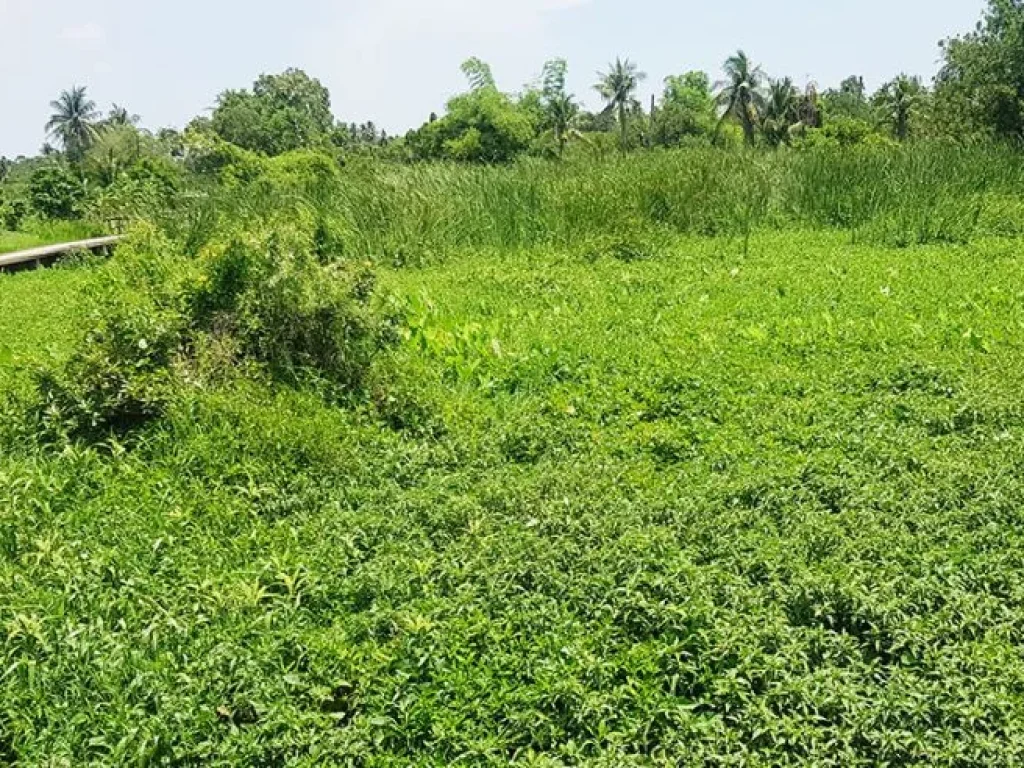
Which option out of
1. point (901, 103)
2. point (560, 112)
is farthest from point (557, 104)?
point (901, 103)

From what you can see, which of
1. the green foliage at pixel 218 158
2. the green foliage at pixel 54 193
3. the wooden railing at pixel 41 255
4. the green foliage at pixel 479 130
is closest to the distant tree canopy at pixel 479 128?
the green foliage at pixel 479 130

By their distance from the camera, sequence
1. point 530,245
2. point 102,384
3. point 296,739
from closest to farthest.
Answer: point 296,739 → point 102,384 → point 530,245

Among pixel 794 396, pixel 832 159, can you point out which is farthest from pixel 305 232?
pixel 832 159

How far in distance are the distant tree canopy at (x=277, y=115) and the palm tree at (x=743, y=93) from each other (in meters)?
19.1

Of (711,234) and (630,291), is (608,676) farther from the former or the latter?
(711,234)

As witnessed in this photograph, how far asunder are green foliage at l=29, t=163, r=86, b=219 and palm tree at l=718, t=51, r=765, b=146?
24.6 meters

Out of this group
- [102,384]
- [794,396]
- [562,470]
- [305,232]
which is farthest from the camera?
[305,232]

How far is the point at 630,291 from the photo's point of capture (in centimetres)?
709

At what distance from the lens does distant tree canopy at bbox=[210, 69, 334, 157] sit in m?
46.3

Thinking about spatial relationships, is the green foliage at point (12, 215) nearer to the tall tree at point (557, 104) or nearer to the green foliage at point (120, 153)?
the green foliage at point (120, 153)

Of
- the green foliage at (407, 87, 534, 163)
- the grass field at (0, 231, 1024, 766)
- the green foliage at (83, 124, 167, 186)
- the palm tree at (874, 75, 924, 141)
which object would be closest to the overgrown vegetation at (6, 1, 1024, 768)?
the grass field at (0, 231, 1024, 766)

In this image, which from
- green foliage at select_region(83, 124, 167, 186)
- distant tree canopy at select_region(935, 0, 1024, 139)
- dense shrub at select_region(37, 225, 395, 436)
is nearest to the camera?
dense shrub at select_region(37, 225, 395, 436)

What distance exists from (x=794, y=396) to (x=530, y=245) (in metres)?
6.07

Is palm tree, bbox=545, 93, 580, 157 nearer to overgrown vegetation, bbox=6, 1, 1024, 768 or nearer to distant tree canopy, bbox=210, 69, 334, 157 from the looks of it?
distant tree canopy, bbox=210, 69, 334, 157
